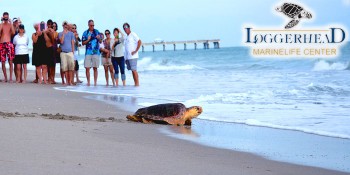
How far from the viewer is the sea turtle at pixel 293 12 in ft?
99.4

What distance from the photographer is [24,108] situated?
29.7 ft

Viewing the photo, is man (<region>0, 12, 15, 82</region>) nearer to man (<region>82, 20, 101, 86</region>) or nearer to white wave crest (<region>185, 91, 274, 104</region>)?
man (<region>82, 20, 101, 86</region>)

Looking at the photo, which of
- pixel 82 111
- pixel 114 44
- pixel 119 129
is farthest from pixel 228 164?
pixel 114 44

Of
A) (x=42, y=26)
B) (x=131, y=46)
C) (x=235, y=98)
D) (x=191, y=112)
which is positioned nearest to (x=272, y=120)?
(x=191, y=112)

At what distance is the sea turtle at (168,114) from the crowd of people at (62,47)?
738 cm

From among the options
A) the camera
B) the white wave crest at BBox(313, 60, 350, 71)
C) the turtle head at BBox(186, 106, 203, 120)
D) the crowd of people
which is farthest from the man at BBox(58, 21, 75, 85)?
the white wave crest at BBox(313, 60, 350, 71)

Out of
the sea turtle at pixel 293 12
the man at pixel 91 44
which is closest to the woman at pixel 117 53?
the man at pixel 91 44

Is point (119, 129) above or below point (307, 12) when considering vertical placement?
below

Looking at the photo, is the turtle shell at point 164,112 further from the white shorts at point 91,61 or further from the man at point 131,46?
the white shorts at point 91,61

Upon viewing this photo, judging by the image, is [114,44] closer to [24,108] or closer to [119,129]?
[24,108]

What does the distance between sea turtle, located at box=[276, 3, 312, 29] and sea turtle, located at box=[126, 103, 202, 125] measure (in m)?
22.2

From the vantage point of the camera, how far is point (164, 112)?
26.7ft

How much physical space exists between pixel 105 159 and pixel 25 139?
3.22ft

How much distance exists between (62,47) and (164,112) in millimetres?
7722
